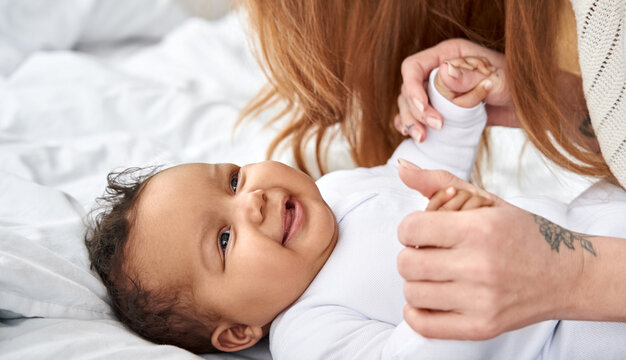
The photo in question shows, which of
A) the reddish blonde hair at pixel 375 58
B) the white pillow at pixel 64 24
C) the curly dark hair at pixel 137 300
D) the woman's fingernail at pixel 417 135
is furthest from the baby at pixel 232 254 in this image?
the white pillow at pixel 64 24

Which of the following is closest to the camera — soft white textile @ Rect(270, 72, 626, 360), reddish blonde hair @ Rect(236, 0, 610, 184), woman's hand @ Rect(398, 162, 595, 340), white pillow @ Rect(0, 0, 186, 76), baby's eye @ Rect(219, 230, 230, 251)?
woman's hand @ Rect(398, 162, 595, 340)

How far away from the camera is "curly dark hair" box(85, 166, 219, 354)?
913 millimetres

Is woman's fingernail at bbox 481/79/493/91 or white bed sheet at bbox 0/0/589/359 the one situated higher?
woman's fingernail at bbox 481/79/493/91

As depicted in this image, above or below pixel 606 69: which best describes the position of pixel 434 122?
below

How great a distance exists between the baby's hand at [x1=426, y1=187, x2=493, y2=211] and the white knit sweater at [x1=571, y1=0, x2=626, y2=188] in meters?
0.35

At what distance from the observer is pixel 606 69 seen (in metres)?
0.91

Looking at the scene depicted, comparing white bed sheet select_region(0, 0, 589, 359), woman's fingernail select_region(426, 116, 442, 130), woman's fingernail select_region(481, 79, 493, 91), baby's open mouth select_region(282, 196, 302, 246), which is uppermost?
woman's fingernail select_region(481, 79, 493, 91)

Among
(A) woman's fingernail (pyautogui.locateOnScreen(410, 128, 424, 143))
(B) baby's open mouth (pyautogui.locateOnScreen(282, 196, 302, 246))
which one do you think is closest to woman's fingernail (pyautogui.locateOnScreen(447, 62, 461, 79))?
(A) woman's fingernail (pyautogui.locateOnScreen(410, 128, 424, 143))

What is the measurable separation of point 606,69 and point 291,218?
1.79 feet

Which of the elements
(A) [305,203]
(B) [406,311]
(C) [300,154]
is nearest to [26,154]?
(C) [300,154]

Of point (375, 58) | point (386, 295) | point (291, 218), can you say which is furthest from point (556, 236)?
point (375, 58)

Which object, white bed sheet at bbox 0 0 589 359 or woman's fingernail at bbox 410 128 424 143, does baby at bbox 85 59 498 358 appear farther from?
woman's fingernail at bbox 410 128 424 143

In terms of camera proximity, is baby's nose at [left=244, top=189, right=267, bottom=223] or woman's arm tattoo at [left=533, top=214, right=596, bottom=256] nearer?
woman's arm tattoo at [left=533, top=214, right=596, bottom=256]

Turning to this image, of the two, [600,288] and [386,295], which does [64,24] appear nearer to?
[386,295]
